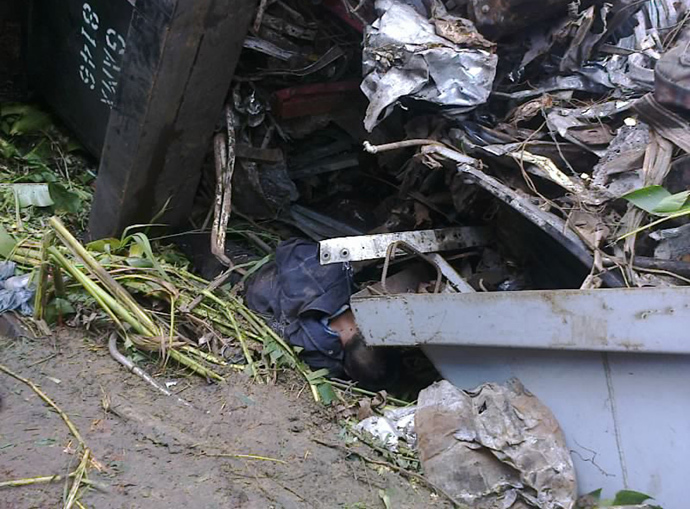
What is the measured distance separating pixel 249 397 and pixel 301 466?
1.47ft

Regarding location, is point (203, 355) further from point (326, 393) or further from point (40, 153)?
point (40, 153)

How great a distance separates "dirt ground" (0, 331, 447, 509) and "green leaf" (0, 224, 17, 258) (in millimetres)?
576

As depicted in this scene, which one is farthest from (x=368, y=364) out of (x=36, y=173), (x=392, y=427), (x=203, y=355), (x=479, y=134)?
(x=36, y=173)

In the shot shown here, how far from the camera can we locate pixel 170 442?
7.94 feet

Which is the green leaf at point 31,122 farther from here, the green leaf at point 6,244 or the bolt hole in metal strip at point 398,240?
the bolt hole in metal strip at point 398,240

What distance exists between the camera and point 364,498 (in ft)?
→ 7.82

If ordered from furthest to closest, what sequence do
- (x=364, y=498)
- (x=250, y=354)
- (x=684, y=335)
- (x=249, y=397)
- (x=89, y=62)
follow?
1. (x=89, y=62)
2. (x=250, y=354)
3. (x=249, y=397)
4. (x=364, y=498)
5. (x=684, y=335)

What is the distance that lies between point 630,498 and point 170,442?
60.5 inches

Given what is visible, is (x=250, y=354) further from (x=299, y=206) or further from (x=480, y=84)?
(x=480, y=84)

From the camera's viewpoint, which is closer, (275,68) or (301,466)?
(301,466)

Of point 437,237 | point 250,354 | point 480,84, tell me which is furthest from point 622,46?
point 250,354

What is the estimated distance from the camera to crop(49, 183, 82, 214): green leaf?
3.81 metres

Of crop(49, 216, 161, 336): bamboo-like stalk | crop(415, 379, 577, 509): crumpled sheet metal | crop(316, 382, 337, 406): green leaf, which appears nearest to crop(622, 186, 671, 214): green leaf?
crop(415, 379, 577, 509): crumpled sheet metal

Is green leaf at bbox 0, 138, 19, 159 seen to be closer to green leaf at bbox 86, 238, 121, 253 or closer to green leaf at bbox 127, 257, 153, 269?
green leaf at bbox 86, 238, 121, 253
